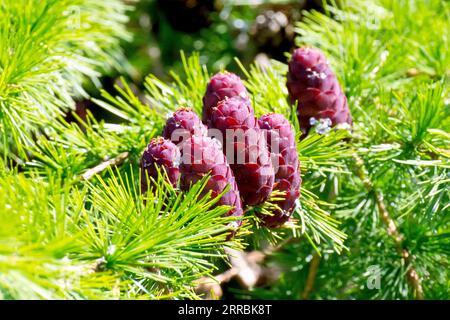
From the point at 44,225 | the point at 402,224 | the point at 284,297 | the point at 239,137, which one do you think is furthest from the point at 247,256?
the point at 44,225

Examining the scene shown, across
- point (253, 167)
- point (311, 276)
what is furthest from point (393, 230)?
point (253, 167)

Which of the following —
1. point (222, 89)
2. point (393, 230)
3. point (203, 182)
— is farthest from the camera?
point (393, 230)

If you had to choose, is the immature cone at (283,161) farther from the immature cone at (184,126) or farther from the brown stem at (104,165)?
the brown stem at (104,165)

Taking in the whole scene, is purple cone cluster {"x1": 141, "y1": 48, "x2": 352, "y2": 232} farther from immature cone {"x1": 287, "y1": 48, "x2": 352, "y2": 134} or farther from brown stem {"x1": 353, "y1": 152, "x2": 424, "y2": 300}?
brown stem {"x1": 353, "y1": 152, "x2": 424, "y2": 300}

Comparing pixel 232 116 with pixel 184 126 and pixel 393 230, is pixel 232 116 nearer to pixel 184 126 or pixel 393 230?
pixel 184 126

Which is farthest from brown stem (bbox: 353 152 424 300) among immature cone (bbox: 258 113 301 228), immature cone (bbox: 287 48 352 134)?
immature cone (bbox: 258 113 301 228)
